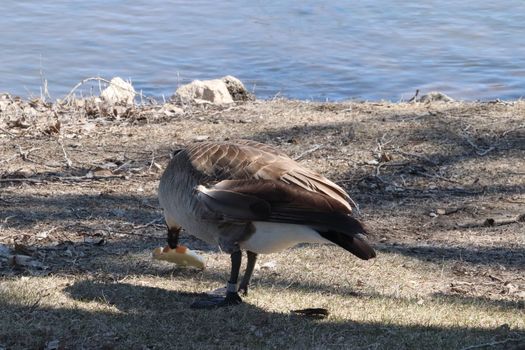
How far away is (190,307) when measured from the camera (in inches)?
213

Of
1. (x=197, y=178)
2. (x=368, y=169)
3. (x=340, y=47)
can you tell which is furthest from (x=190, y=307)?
(x=340, y=47)

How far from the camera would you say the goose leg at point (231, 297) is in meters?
5.41

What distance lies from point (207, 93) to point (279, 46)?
19.1 ft

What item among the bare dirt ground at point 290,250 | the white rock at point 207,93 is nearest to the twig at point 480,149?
the bare dirt ground at point 290,250

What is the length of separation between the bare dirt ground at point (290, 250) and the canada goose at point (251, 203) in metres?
0.41

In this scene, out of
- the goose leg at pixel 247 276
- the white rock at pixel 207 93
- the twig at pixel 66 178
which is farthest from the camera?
the white rock at pixel 207 93

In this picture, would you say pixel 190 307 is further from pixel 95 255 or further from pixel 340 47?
pixel 340 47

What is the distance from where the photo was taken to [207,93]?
36.6 feet

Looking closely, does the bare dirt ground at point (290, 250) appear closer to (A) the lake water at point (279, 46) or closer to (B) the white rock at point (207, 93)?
(B) the white rock at point (207, 93)

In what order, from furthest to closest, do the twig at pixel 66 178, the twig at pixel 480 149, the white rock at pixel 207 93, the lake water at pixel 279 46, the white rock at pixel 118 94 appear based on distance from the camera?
1. the lake water at pixel 279 46
2. the white rock at pixel 207 93
3. the white rock at pixel 118 94
4. the twig at pixel 480 149
5. the twig at pixel 66 178

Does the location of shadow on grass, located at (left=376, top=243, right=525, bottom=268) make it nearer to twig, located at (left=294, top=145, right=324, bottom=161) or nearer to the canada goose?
the canada goose

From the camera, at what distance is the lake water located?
1477cm

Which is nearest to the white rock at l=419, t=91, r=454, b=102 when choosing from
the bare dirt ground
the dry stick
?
the bare dirt ground

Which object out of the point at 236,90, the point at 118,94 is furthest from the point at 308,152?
the point at 118,94
